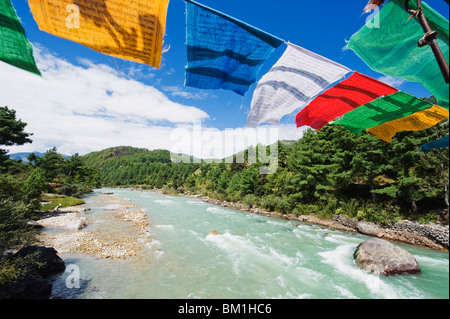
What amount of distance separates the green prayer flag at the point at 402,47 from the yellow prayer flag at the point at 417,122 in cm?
92

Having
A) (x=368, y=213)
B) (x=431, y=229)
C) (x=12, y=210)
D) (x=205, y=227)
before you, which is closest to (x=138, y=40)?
(x=12, y=210)

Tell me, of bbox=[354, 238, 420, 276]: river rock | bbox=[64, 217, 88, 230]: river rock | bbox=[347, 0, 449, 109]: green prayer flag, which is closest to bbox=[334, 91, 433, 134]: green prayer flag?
bbox=[347, 0, 449, 109]: green prayer flag

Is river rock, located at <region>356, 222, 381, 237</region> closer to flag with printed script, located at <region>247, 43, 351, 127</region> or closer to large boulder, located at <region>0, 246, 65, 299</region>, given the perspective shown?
flag with printed script, located at <region>247, 43, 351, 127</region>

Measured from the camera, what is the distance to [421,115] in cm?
274

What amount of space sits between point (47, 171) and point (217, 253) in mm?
25251

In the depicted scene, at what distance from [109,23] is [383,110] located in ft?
11.8

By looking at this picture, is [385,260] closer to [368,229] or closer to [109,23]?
[368,229]

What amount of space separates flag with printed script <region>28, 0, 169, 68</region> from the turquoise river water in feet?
19.9

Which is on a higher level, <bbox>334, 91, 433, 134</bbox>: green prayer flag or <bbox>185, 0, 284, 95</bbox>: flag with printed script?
<bbox>185, 0, 284, 95</bbox>: flag with printed script

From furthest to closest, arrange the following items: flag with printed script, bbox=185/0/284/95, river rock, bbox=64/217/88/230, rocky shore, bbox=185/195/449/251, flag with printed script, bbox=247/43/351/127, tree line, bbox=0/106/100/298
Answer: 1. river rock, bbox=64/217/88/230
2. rocky shore, bbox=185/195/449/251
3. tree line, bbox=0/106/100/298
4. flag with printed script, bbox=247/43/351/127
5. flag with printed script, bbox=185/0/284/95

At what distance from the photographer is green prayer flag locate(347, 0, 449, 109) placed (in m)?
1.67

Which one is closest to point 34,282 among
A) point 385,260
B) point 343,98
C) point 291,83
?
point 291,83

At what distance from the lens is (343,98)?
9.19 feet
